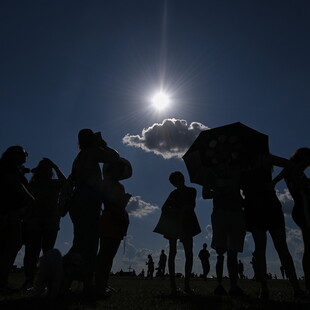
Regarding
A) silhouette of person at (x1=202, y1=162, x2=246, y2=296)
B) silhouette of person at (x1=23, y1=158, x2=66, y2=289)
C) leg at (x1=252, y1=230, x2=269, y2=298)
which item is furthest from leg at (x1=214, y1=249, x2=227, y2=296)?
silhouette of person at (x1=23, y1=158, x2=66, y2=289)

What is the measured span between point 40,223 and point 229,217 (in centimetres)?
358

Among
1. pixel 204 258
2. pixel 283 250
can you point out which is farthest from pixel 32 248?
pixel 204 258

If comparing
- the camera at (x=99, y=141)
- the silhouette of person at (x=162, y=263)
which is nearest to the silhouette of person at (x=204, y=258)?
the silhouette of person at (x=162, y=263)

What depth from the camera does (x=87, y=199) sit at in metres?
5.10

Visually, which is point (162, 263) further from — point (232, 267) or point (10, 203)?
point (10, 203)

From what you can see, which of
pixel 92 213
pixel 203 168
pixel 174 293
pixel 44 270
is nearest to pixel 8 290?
pixel 44 270

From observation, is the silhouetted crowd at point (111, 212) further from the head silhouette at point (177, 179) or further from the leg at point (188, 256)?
the head silhouette at point (177, 179)

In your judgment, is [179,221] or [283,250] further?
[179,221]

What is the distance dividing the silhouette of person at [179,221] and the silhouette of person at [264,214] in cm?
145

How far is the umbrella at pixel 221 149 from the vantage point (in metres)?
5.83

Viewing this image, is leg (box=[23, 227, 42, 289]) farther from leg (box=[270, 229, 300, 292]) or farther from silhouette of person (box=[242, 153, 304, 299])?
leg (box=[270, 229, 300, 292])

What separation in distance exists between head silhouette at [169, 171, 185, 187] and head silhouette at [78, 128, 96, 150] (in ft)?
6.64

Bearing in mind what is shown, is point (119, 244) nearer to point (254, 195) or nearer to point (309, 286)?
point (254, 195)

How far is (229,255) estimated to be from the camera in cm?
585
